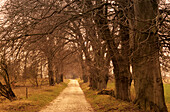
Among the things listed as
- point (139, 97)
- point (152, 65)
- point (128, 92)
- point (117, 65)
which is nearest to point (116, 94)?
point (128, 92)

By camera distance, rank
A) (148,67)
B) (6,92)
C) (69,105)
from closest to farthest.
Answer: (148,67)
(69,105)
(6,92)

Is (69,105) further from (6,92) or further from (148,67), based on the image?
(148,67)

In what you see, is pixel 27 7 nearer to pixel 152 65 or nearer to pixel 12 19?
pixel 12 19

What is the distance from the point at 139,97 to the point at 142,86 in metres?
0.53

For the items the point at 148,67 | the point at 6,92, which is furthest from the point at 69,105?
the point at 148,67

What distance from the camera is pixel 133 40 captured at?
7.13 metres

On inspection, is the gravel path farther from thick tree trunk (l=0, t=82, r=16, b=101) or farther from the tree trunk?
the tree trunk

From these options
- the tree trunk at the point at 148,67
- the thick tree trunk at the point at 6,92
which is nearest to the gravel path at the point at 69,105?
the thick tree trunk at the point at 6,92

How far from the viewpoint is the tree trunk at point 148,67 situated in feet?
22.1

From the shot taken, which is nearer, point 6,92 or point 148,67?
point 148,67

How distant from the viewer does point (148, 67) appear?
686 centimetres

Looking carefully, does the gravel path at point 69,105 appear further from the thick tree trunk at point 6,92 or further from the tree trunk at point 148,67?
the tree trunk at point 148,67

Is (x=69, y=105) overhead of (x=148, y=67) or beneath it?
beneath

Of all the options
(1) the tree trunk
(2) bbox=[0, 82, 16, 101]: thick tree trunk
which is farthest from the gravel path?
(1) the tree trunk
